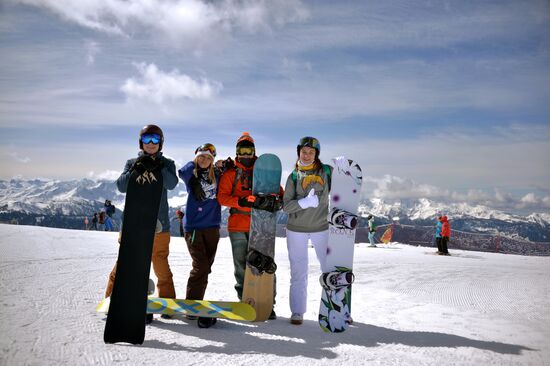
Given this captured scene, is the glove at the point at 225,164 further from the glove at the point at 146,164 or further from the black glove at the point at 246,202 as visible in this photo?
the glove at the point at 146,164

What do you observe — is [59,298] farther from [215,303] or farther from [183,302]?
[215,303]

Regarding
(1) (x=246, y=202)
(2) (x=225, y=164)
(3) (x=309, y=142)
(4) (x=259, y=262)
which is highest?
(3) (x=309, y=142)

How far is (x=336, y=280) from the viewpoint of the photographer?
4598mm

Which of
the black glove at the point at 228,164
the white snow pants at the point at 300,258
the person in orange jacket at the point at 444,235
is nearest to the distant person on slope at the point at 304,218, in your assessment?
the white snow pants at the point at 300,258

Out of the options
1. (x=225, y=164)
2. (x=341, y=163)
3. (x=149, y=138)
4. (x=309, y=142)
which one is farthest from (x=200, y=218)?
(x=341, y=163)

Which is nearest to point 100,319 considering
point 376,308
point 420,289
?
point 376,308

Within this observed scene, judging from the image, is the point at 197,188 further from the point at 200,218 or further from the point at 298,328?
the point at 298,328

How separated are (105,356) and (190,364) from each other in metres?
0.76

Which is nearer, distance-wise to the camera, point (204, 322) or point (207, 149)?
point (204, 322)

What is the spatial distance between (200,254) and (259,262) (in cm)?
71

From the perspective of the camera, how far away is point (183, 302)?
4438mm

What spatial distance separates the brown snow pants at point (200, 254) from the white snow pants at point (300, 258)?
0.95 meters

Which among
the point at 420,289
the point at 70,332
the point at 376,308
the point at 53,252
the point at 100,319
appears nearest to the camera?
the point at 70,332

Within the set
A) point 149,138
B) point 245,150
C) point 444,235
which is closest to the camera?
point 149,138
